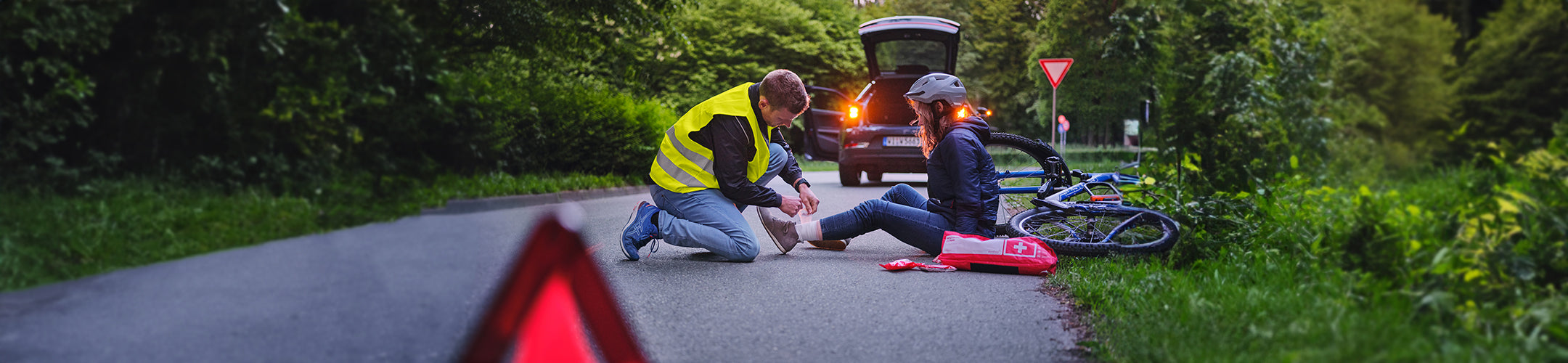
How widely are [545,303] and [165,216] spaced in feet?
2.82

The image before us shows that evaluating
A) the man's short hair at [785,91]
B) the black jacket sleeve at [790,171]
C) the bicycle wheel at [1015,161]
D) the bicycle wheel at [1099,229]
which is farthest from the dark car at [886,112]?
the man's short hair at [785,91]

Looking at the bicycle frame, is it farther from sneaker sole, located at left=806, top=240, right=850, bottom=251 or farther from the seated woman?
sneaker sole, located at left=806, top=240, right=850, bottom=251

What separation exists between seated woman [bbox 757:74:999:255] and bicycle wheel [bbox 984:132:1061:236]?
0.24 meters

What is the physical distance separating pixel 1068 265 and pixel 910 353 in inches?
92.0

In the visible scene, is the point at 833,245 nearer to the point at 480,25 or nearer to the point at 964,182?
the point at 964,182

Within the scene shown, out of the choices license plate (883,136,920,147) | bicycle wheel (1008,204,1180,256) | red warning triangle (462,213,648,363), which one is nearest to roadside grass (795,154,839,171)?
license plate (883,136,920,147)

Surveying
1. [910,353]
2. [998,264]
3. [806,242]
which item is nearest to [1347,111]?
[910,353]

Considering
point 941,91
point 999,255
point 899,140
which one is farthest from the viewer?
point 899,140

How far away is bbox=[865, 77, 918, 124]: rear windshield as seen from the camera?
13492 mm

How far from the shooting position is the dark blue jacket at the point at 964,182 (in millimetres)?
5645

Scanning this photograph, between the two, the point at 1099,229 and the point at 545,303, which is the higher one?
the point at 545,303

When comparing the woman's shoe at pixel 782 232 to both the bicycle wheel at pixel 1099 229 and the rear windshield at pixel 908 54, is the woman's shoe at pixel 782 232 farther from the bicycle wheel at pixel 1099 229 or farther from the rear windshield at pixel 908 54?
the rear windshield at pixel 908 54

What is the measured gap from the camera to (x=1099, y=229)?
5.98 meters

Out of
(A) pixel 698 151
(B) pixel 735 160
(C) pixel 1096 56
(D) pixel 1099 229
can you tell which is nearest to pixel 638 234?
(A) pixel 698 151
